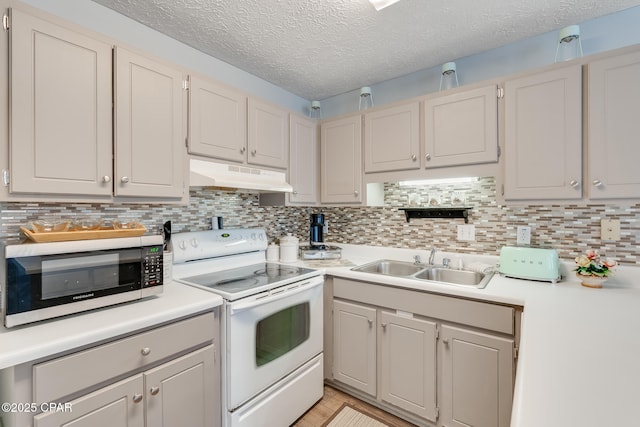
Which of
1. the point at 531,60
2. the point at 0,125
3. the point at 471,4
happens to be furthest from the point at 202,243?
the point at 531,60

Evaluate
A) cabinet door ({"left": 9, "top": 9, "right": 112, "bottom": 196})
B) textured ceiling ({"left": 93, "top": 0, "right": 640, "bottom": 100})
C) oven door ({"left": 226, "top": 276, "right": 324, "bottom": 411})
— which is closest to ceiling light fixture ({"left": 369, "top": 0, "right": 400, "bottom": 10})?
textured ceiling ({"left": 93, "top": 0, "right": 640, "bottom": 100})

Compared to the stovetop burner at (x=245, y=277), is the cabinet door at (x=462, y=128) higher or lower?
higher

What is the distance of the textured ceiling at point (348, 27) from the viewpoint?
1621 mm

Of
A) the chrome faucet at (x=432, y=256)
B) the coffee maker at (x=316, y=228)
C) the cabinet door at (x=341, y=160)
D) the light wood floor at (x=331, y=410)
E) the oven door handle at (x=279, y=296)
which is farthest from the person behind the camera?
the coffee maker at (x=316, y=228)

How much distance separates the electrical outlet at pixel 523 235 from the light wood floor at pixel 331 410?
134 cm

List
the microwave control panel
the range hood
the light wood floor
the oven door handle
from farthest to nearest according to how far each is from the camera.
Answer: the light wood floor < the range hood < the oven door handle < the microwave control panel

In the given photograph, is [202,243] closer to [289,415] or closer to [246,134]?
[246,134]

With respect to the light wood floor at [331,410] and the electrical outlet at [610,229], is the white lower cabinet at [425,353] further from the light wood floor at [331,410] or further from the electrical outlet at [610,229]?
the electrical outlet at [610,229]

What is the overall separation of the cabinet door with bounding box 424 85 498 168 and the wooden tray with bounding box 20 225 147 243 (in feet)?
5.85

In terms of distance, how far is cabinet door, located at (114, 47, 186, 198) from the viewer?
4.73ft

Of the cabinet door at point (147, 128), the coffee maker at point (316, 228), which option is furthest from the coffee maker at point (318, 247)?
→ the cabinet door at point (147, 128)

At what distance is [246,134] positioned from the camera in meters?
2.02

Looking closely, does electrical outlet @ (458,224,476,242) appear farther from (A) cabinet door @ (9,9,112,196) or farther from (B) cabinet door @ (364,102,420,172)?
(A) cabinet door @ (9,9,112,196)

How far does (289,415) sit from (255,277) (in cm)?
84
